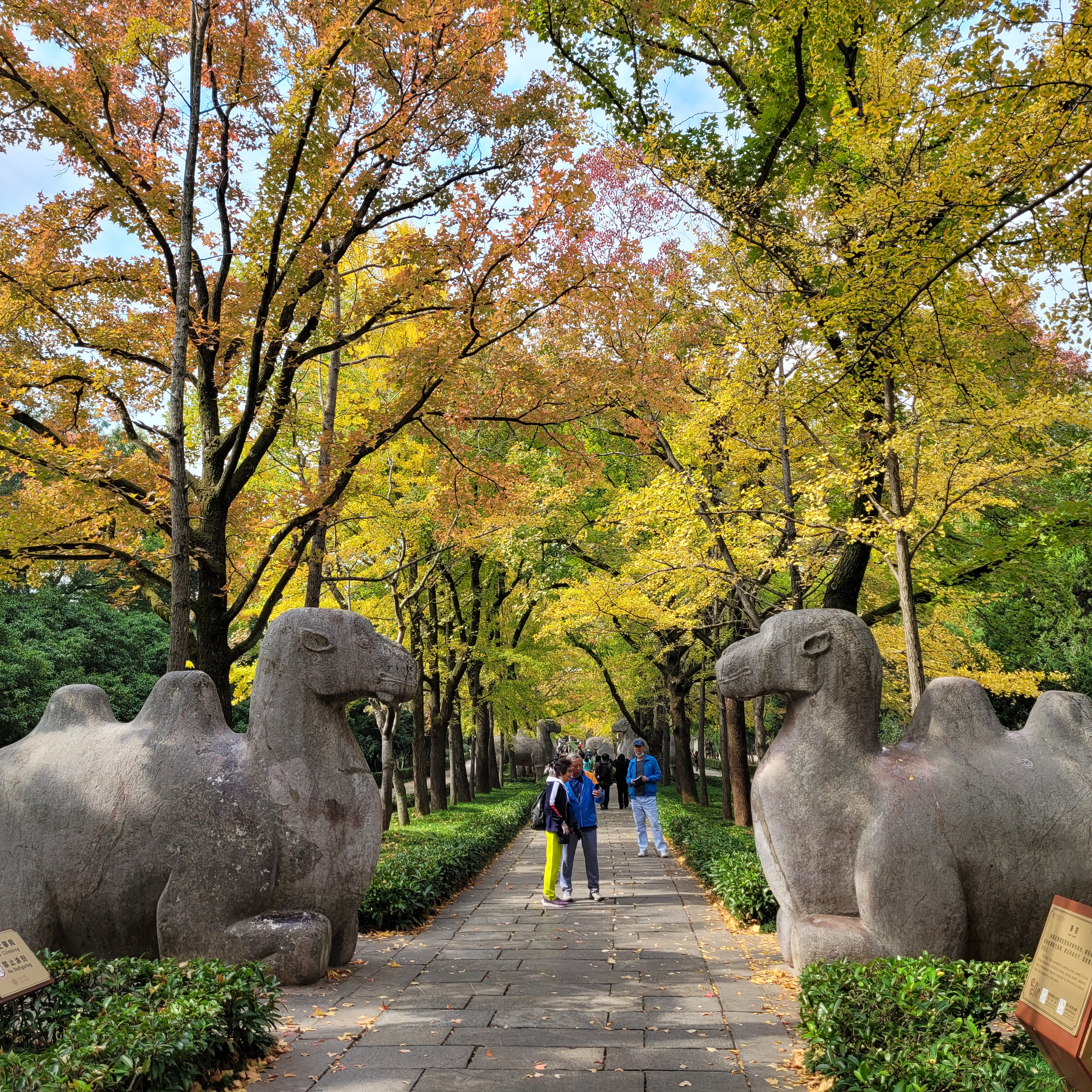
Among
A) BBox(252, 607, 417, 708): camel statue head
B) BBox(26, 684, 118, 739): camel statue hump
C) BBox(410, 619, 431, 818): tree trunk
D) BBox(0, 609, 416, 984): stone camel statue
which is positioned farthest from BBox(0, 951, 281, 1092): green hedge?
BBox(410, 619, 431, 818): tree trunk

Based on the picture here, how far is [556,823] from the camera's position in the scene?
33.3 ft

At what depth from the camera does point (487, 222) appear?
916cm

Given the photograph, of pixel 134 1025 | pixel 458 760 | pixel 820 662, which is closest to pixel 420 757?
pixel 458 760

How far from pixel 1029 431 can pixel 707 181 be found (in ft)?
15.9

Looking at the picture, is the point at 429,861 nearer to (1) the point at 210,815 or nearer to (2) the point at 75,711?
(1) the point at 210,815

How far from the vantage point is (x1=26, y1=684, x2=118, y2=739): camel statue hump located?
6.65 m

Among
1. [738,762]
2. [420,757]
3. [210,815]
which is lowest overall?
[738,762]

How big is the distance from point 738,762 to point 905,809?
10.3 meters

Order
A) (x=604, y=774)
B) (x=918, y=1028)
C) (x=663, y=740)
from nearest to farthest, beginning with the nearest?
(x=918, y=1028), (x=604, y=774), (x=663, y=740)

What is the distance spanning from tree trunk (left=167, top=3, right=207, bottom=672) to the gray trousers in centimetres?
548

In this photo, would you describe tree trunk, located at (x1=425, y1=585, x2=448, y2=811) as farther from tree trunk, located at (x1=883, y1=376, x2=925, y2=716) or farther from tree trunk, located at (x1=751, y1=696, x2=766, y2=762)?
tree trunk, located at (x1=883, y1=376, x2=925, y2=716)

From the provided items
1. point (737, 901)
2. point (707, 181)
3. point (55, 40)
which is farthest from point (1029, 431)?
point (55, 40)

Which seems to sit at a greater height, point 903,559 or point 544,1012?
point 903,559

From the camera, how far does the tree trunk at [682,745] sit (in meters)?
22.0
